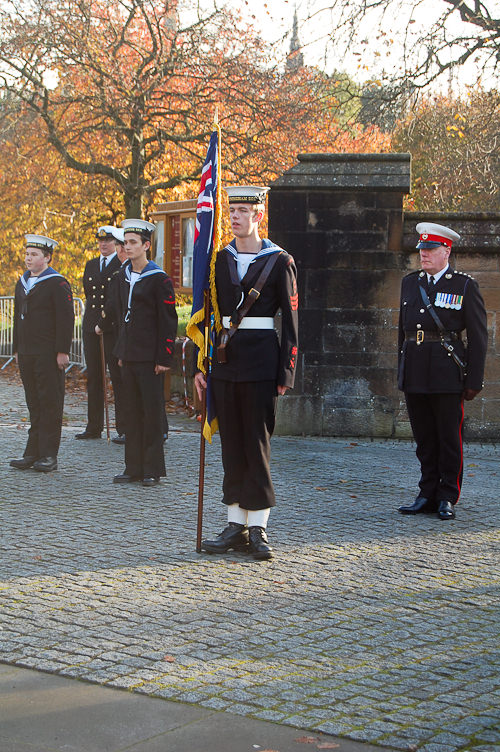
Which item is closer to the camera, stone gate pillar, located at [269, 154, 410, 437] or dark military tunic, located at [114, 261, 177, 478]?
dark military tunic, located at [114, 261, 177, 478]

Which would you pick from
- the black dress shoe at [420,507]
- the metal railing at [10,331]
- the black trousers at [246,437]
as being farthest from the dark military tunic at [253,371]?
the metal railing at [10,331]

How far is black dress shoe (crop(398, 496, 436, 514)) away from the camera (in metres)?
7.75

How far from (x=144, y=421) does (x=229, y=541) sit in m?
2.56

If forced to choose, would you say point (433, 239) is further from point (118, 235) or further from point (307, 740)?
point (307, 740)

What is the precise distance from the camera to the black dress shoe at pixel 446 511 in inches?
299

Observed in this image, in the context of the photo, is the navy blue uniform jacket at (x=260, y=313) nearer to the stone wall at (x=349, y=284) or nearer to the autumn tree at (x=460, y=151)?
the stone wall at (x=349, y=284)

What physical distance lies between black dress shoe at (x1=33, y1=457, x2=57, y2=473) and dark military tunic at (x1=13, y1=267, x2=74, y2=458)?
0.05 m

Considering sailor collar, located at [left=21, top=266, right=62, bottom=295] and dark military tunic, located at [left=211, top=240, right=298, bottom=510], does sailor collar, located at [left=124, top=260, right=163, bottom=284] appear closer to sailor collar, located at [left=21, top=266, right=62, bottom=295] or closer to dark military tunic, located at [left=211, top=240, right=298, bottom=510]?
sailor collar, located at [left=21, top=266, right=62, bottom=295]

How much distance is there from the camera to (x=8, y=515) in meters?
7.52

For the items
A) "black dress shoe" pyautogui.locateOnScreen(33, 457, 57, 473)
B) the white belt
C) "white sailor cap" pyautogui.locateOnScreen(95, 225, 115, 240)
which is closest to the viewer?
the white belt

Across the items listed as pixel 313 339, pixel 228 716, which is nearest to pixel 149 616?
pixel 228 716

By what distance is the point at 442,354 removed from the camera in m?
7.80

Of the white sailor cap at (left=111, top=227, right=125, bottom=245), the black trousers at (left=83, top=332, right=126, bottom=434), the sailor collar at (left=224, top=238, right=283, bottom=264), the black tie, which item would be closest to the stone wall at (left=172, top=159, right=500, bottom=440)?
the white sailor cap at (left=111, top=227, right=125, bottom=245)

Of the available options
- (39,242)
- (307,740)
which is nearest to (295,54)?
(39,242)
